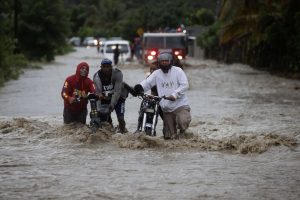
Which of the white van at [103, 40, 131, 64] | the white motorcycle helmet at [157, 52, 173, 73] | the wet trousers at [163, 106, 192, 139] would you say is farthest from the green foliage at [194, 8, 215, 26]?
the white motorcycle helmet at [157, 52, 173, 73]

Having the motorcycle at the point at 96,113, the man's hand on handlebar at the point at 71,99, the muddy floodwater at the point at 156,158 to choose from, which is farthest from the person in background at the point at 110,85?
the muddy floodwater at the point at 156,158

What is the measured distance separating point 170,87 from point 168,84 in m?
0.06

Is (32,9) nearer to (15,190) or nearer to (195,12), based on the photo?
(195,12)

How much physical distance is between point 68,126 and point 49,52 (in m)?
39.3

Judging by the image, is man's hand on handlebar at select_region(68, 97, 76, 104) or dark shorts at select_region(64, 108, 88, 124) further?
dark shorts at select_region(64, 108, 88, 124)

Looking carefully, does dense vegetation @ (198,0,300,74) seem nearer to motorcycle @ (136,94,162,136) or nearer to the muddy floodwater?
the muddy floodwater

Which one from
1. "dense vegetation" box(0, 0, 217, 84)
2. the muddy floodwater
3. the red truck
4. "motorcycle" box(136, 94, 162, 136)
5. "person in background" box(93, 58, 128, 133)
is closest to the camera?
the muddy floodwater

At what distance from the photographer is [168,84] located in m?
13.2

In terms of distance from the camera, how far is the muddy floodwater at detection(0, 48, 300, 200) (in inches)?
368

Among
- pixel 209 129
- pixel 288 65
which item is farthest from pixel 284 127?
pixel 288 65

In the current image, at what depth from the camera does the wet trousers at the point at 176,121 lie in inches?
521

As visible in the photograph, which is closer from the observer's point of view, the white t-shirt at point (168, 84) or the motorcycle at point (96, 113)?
the motorcycle at point (96, 113)

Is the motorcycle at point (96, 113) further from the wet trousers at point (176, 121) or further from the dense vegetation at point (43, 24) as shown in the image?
the dense vegetation at point (43, 24)

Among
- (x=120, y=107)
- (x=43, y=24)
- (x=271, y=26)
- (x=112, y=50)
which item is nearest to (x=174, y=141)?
(x=120, y=107)
